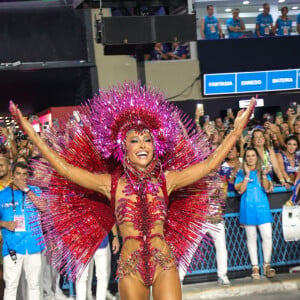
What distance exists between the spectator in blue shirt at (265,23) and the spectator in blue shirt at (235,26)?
380 mm

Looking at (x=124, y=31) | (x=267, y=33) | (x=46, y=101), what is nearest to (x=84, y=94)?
(x=46, y=101)

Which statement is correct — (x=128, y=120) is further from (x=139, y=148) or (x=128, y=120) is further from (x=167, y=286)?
(x=167, y=286)

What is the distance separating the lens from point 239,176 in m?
7.90

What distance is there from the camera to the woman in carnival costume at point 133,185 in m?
4.48

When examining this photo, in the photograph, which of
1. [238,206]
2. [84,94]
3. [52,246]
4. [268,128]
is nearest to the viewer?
[52,246]

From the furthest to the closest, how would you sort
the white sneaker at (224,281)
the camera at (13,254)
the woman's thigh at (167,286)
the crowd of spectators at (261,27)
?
the crowd of spectators at (261,27) < the white sneaker at (224,281) < the camera at (13,254) < the woman's thigh at (167,286)

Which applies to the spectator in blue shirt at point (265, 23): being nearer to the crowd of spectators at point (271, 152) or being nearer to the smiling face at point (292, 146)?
the crowd of spectators at point (271, 152)

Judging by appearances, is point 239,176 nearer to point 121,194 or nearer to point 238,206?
point 238,206

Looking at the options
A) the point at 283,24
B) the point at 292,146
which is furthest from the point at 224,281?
the point at 283,24

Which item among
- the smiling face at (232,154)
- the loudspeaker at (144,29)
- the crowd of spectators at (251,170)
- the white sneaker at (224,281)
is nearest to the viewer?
the loudspeaker at (144,29)

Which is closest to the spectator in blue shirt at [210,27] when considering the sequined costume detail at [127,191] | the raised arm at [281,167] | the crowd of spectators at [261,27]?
the crowd of spectators at [261,27]

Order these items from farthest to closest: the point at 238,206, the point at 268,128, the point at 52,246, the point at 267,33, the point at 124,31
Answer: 1. the point at 267,33
2. the point at 268,128
3. the point at 238,206
4. the point at 124,31
5. the point at 52,246

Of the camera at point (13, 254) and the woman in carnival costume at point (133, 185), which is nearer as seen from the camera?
the woman in carnival costume at point (133, 185)

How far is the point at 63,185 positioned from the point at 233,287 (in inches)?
141
